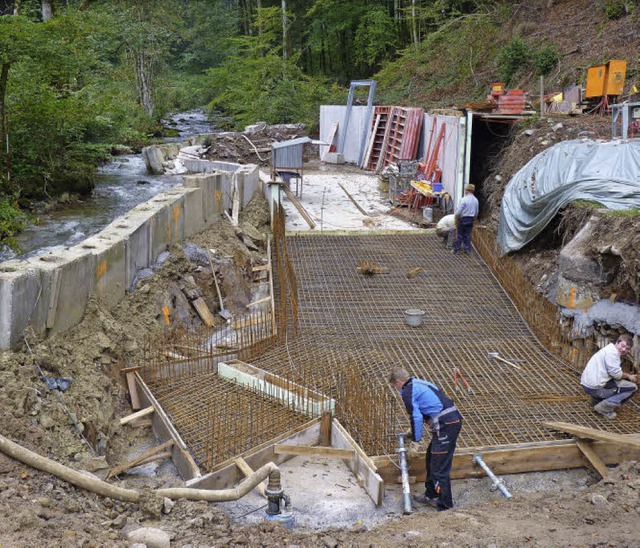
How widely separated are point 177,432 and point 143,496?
176 cm

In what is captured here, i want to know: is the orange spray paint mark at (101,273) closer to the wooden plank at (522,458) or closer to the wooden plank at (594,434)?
the wooden plank at (522,458)

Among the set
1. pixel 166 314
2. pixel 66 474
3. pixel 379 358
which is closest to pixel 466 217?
pixel 379 358

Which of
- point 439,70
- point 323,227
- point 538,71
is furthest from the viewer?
point 439,70

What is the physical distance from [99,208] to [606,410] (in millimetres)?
11695

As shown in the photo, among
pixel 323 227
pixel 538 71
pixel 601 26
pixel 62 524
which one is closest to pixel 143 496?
pixel 62 524

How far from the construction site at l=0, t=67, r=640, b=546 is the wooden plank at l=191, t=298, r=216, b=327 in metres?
0.03

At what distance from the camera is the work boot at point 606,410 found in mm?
6918

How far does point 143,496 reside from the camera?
15.5 ft

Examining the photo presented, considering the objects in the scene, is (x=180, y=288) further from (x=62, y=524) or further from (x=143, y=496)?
(x=62, y=524)

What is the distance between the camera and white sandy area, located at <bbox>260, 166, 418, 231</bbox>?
539 inches

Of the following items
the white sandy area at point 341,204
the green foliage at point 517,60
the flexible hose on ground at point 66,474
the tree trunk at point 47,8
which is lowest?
the flexible hose on ground at point 66,474

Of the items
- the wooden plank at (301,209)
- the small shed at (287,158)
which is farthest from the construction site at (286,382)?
the small shed at (287,158)

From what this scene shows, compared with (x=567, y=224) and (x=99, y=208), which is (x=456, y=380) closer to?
(x=567, y=224)

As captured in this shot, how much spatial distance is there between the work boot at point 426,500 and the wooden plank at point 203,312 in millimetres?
4759
